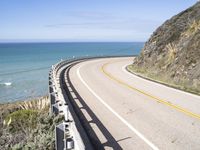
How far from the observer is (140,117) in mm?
12305

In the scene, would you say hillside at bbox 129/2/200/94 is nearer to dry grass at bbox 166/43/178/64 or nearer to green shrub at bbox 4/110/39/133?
dry grass at bbox 166/43/178/64

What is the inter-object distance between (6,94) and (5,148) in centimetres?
3322

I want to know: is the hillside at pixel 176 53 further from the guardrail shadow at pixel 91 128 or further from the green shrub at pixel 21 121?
the green shrub at pixel 21 121

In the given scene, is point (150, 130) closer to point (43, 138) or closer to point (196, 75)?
point (43, 138)

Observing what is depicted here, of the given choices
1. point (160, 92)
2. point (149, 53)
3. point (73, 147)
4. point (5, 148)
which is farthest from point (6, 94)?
point (73, 147)

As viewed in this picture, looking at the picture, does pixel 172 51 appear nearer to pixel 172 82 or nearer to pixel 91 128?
pixel 172 82

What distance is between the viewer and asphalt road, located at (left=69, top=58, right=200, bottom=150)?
934cm

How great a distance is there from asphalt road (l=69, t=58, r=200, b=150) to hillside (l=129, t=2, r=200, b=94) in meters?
2.05

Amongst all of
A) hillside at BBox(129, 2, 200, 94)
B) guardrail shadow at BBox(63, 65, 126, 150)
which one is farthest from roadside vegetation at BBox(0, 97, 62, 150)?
hillside at BBox(129, 2, 200, 94)

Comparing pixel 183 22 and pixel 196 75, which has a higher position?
pixel 183 22

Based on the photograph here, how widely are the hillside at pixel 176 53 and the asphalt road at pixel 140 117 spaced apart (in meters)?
2.05

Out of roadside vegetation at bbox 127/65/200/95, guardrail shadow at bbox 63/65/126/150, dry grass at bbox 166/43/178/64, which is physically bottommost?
roadside vegetation at bbox 127/65/200/95

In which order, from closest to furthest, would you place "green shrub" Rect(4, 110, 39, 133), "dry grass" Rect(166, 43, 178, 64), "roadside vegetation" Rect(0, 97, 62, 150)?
"roadside vegetation" Rect(0, 97, 62, 150) < "green shrub" Rect(4, 110, 39, 133) < "dry grass" Rect(166, 43, 178, 64)

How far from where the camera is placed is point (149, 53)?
103 ft
